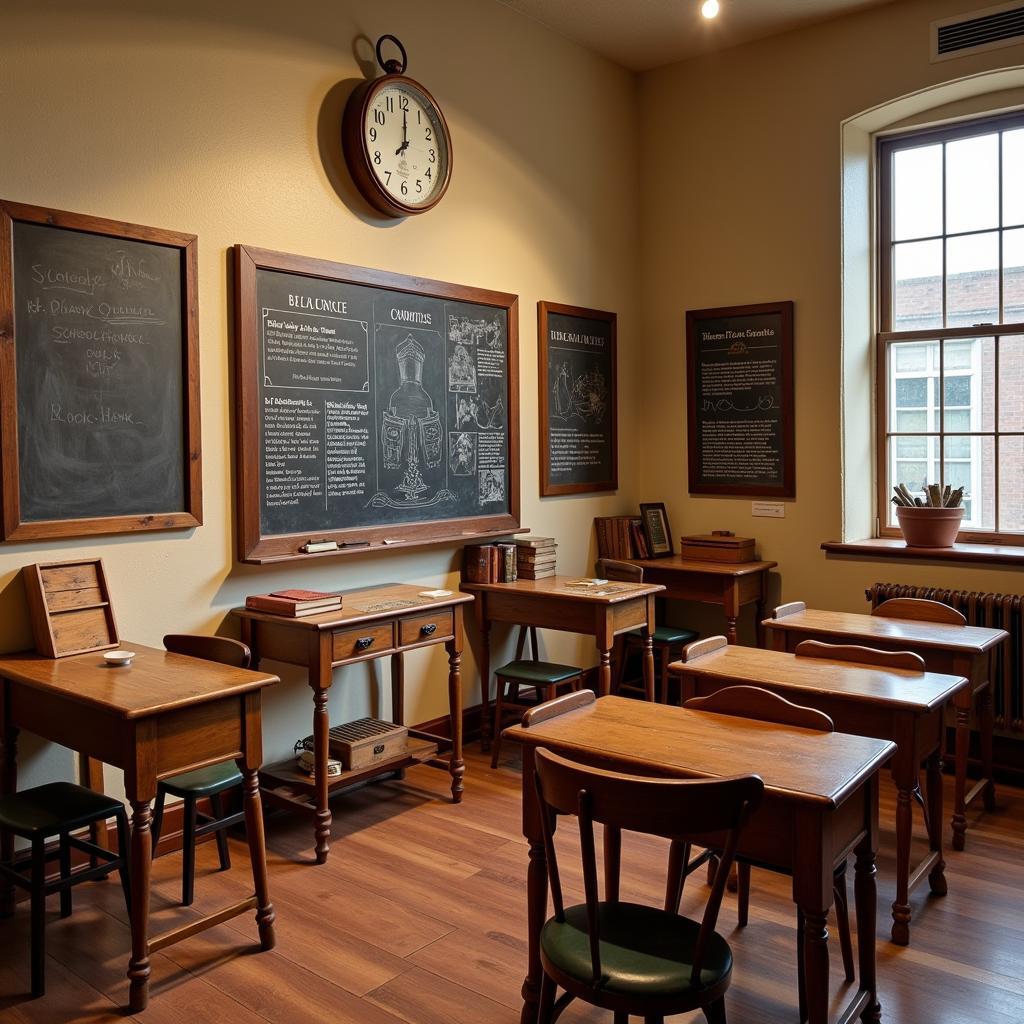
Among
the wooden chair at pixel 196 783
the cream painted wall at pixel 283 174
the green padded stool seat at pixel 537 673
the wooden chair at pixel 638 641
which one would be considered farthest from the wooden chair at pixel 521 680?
the wooden chair at pixel 196 783

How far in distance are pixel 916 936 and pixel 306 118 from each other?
358 centimetres

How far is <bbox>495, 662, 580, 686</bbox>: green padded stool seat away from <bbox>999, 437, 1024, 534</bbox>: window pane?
2.24 m

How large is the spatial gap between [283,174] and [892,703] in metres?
2.89

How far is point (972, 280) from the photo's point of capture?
480cm

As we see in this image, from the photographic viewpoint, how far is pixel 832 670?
306 cm

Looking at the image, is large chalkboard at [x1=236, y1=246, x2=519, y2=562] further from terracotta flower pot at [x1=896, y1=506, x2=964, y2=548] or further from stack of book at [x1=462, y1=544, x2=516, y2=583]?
terracotta flower pot at [x1=896, y1=506, x2=964, y2=548]

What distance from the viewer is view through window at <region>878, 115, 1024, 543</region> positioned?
Result: 468cm

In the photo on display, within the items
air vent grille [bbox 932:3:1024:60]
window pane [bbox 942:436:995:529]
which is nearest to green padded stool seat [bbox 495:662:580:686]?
window pane [bbox 942:436:995:529]

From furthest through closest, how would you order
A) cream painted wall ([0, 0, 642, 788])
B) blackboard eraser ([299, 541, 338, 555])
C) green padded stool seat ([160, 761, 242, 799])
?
1. blackboard eraser ([299, 541, 338, 555])
2. cream painted wall ([0, 0, 642, 788])
3. green padded stool seat ([160, 761, 242, 799])

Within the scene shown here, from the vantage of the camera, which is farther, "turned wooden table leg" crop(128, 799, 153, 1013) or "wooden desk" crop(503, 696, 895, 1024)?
"turned wooden table leg" crop(128, 799, 153, 1013)

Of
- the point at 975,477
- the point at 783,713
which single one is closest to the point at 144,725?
the point at 783,713

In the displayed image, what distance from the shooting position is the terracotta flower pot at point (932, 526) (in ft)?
15.1

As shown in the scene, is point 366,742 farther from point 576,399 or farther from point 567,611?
point 576,399

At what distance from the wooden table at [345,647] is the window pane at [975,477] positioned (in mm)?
2614
